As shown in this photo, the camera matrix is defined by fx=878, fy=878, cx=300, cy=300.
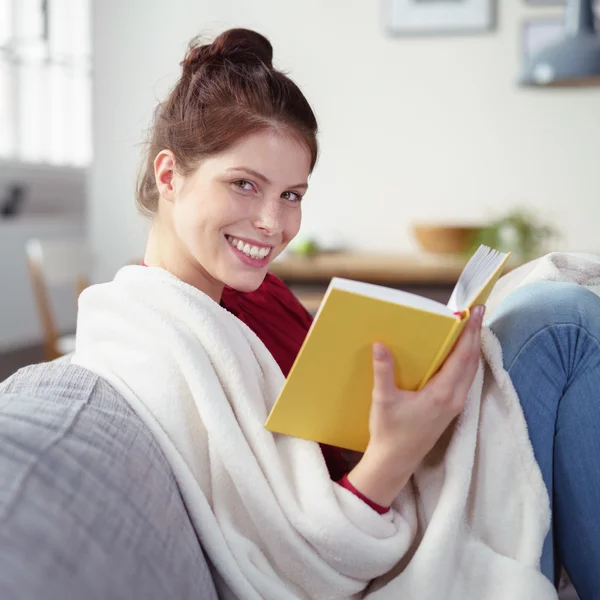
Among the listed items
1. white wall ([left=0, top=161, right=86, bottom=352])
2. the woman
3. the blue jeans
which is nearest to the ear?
the woman

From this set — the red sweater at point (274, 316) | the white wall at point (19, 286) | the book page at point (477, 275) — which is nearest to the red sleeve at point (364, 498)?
the book page at point (477, 275)

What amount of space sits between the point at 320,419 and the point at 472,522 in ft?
0.74

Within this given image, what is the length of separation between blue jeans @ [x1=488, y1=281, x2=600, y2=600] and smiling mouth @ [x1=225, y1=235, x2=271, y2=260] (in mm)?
315

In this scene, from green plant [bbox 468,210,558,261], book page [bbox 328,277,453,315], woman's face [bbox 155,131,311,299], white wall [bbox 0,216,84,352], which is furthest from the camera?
white wall [bbox 0,216,84,352]

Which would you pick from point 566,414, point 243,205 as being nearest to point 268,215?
point 243,205

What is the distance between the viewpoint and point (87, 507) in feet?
2.26

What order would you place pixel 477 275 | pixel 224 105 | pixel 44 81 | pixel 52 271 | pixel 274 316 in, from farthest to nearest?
pixel 44 81 → pixel 52 271 → pixel 274 316 → pixel 224 105 → pixel 477 275

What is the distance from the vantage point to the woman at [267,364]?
91 cm

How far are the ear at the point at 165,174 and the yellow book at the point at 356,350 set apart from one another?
358 mm

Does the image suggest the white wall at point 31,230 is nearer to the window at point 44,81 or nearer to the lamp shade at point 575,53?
the window at point 44,81

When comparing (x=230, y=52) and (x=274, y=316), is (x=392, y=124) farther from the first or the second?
(x=230, y=52)

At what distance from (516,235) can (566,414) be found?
→ 2265mm

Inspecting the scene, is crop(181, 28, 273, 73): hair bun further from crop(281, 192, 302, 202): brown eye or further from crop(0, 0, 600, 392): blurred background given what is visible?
crop(0, 0, 600, 392): blurred background

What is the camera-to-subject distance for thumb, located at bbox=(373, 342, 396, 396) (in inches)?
34.0
